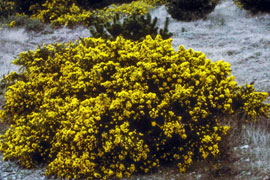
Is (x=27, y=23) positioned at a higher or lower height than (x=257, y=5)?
lower

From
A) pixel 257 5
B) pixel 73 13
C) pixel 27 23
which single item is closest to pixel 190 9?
pixel 257 5

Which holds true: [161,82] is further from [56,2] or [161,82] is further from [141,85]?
[56,2]

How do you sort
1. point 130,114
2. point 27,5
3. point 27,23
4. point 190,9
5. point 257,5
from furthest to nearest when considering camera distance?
point 27,5
point 27,23
point 190,9
point 257,5
point 130,114

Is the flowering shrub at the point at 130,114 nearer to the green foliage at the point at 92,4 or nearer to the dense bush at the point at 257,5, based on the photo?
the dense bush at the point at 257,5

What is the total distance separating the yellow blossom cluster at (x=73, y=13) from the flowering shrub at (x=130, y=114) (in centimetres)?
644

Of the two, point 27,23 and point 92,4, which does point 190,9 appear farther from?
point 27,23

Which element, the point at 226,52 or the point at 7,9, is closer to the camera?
the point at 226,52

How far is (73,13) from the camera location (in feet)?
38.7

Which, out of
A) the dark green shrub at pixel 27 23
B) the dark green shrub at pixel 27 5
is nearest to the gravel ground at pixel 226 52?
the dark green shrub at pixel 27 23

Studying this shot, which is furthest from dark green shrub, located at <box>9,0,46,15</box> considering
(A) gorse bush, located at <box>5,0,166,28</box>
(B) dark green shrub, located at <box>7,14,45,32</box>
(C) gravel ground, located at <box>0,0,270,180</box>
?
(C) gravel ground, located at <box>0,0,270,180</box>

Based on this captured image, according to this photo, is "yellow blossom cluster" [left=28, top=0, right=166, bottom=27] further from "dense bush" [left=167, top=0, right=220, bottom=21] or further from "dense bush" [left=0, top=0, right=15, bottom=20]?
"dense bush" [left=167, top=0, right=220, bottom=21]

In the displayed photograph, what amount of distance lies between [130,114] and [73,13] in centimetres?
877

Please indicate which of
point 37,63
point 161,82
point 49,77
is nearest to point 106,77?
point 161,82

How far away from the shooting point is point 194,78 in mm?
4223
